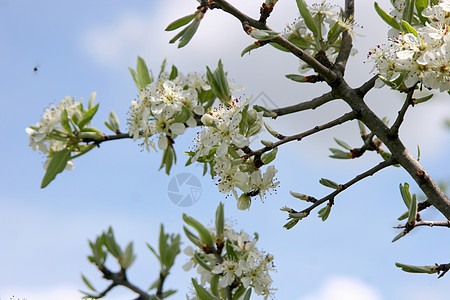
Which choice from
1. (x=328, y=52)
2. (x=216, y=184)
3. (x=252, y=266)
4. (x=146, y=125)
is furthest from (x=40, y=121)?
(x=328, y=52)

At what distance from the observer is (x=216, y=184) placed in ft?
7.16

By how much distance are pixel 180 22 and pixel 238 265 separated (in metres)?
1.17

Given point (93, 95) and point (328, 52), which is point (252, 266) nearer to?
point (328, 52)

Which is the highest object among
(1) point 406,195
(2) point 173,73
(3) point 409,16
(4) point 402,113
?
(2) point 173,73

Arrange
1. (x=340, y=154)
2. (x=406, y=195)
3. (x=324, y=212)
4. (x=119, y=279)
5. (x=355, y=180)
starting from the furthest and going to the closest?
1. (x=119, y=279)
2. (x=340, y=154)
3. (x=324, y=212)
4. (x=355, y=180)
5. (x=406, y=195)

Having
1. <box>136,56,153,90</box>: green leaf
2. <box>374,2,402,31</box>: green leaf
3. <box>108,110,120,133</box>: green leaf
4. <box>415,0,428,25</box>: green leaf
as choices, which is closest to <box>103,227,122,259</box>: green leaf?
<box>108,110,120,133</box>: green leaf

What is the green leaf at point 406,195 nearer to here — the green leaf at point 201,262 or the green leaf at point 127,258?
the green leaf at point 201,262

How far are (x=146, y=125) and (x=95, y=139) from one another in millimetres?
472

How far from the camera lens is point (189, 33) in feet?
6.49

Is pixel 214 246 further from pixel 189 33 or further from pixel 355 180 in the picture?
pixel 189 33

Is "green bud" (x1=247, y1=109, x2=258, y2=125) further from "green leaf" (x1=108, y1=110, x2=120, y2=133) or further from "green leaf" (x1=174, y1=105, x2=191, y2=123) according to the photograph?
"green leaf" (x1=108, y1=110, x2=120, y2=133)

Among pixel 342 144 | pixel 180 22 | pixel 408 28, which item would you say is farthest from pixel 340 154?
pixel 180 22

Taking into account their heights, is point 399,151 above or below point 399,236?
above

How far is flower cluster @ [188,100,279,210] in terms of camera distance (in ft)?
6.60
